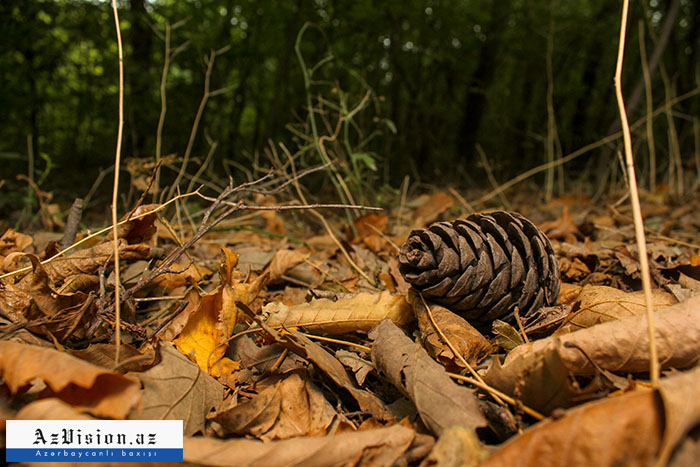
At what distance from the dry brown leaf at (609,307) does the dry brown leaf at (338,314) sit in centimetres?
46

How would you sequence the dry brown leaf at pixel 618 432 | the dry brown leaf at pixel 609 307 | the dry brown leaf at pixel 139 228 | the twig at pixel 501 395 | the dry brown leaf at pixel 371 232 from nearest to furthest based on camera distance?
the dry brown leaf at pixel 618 432, the twig at pixel 501 395, the dry brown leaf at pixel 609 307, the dry brown leaf at pixel 139 228, the dry brown leaf at pixel 371 232

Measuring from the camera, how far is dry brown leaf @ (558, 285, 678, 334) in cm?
117

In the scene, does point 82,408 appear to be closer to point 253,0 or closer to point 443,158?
point 253,0

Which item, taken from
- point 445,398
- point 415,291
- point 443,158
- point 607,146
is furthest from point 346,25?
point 445,398

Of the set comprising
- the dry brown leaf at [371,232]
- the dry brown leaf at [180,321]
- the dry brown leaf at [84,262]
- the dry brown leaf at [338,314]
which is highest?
the dry brown leaf at [84,262]

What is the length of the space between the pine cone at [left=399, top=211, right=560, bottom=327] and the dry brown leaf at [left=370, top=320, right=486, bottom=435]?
0.20 metres

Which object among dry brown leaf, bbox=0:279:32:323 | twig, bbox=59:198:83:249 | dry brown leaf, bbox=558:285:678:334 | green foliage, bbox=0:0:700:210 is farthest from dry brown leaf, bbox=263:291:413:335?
green foliage, bbox=0:0:700:210

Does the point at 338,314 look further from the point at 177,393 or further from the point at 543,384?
the point at 543,384

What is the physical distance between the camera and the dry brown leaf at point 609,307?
1.17m

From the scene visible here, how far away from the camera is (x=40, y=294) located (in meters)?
1.10

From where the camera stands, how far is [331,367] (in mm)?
1039

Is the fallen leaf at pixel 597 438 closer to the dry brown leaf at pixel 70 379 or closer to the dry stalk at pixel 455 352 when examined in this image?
the dry stalk at pixel 455 352

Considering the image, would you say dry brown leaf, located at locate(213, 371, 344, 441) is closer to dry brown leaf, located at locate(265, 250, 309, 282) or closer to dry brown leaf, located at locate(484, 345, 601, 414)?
dry brown leaf, located at locate(484, 345, 601, 414)

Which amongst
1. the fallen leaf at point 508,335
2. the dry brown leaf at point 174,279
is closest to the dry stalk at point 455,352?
the fallen leaf at point 508,335
